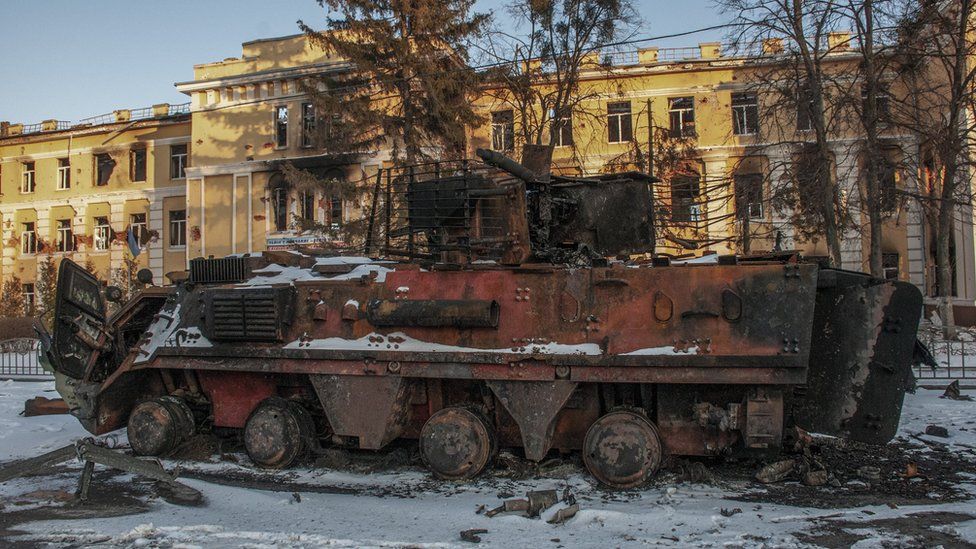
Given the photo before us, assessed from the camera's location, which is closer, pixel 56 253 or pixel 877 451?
pixel 877 451

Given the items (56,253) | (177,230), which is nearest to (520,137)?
(177,230)

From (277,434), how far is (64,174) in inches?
1477

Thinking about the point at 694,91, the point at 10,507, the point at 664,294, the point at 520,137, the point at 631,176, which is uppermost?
the point at 694,91

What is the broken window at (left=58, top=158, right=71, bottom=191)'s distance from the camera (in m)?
37.8

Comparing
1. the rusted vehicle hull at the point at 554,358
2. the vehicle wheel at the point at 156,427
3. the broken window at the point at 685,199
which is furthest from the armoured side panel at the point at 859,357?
the vehicle wheel at the point at 156,427

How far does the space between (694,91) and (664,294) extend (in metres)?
22.8

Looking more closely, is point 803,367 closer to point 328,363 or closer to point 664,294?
point 664,294

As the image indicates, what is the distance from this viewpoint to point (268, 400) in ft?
24.1

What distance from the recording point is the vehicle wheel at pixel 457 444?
260 inches

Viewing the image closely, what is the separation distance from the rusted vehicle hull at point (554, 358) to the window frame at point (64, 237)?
34.7m

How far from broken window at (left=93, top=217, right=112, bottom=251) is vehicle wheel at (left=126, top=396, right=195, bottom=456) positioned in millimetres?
33228

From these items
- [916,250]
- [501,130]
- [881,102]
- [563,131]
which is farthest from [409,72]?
[916,250]

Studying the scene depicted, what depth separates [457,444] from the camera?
6.62 meters

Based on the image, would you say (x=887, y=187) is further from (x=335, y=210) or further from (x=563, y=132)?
(x=335, y=210)
